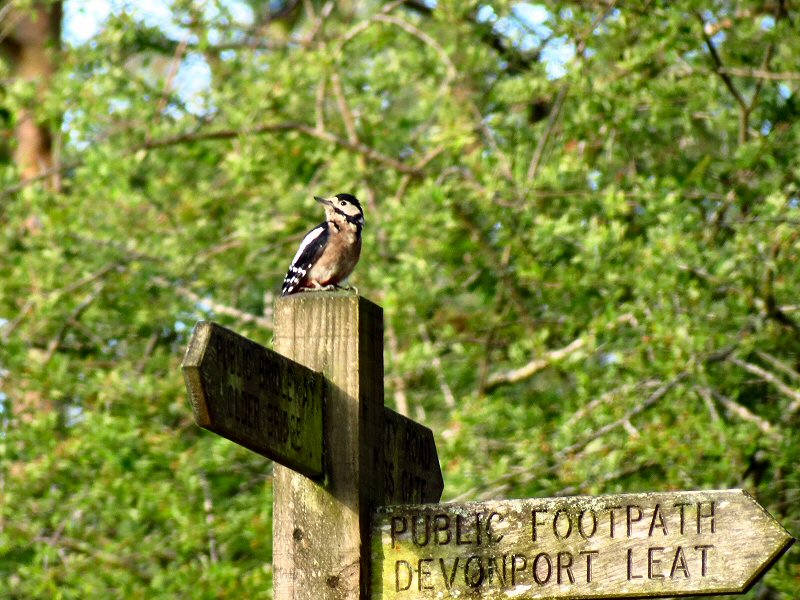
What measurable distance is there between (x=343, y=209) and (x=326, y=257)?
1.58 feet

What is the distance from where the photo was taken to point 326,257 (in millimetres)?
4469

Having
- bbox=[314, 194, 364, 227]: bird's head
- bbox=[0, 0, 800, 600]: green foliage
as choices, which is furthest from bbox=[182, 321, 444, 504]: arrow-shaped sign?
bbox=[0, 0, 800, 600]: green foliage

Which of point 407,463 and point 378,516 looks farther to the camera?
point 407,463

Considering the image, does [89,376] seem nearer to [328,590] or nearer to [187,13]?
[187,13]

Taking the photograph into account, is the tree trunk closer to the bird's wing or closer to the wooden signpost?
the bird's wing

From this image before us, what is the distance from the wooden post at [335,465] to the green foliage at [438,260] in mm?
3764

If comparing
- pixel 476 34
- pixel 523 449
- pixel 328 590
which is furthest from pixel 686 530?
pixel 476 34

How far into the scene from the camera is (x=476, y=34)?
878 cm

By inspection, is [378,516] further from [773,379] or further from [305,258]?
[773,379]

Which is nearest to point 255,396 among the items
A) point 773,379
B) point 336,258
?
point 336,258

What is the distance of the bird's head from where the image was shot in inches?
188

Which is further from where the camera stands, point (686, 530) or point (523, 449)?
point (523, 449)

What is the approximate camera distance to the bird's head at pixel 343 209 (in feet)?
15.7

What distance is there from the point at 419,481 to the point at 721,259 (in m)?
4.16
